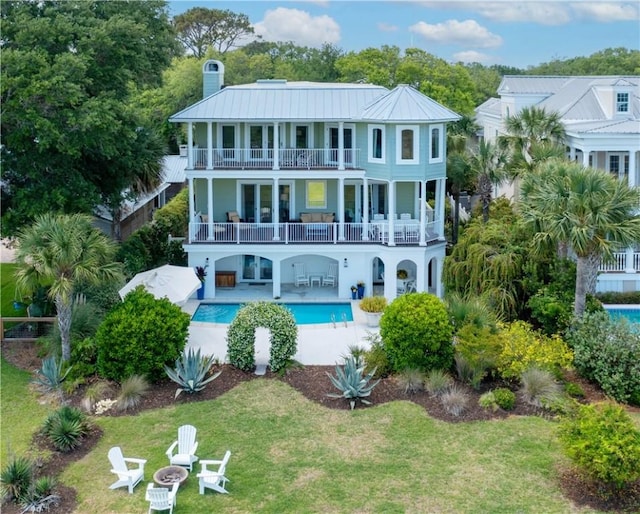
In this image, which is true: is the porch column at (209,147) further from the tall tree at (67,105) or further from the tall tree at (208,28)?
the tall tree at (208,28)

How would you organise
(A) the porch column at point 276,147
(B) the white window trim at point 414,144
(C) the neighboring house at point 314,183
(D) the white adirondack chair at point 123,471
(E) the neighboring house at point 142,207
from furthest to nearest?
(E) the neighboring house at point 142,207 < (A) the porch column at point 276,147 < (C) the neighboring house at point 314,183 < (B) the white window trim at point 414,144 < (D) the white adirondack chair at point 123,471

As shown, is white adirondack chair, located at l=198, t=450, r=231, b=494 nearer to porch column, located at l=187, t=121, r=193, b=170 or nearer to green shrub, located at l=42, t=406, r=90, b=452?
green shrub, located at l=42, t=406, r=90, b=452

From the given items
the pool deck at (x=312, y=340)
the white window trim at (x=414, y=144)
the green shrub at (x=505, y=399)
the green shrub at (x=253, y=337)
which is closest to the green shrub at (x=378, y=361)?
the pool deck at (x=312, y=340)

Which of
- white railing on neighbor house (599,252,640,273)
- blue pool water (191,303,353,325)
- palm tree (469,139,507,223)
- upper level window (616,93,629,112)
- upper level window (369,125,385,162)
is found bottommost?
blue pool water (191,303,353,325)

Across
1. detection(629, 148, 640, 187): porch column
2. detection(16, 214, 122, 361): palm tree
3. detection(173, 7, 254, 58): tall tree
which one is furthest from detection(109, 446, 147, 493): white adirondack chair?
detection(173, 7, 254, 58): tall tree

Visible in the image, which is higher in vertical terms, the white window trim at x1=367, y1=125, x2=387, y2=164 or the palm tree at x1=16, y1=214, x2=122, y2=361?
the white window trim at x1=367, y1=125, x2=387, y2=164

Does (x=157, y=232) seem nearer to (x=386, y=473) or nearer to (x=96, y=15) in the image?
(x=96, y=15)

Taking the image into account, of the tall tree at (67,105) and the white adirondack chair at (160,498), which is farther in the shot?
the tall tree at (67,105)

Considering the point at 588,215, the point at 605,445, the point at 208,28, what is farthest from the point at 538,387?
the point at 208,28
